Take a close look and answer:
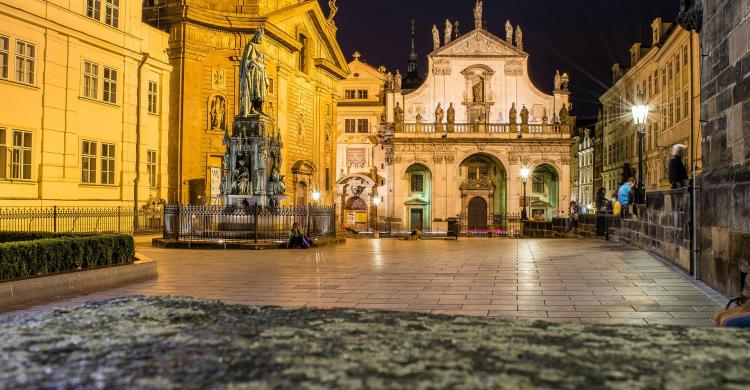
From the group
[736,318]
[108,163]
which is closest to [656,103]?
[108,163]

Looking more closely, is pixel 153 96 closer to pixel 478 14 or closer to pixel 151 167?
pixel 151 167

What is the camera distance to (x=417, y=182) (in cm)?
6125

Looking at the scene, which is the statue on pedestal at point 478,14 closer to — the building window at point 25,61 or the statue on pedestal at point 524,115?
the statue on pedestal at point 524,115

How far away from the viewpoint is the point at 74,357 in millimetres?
2029

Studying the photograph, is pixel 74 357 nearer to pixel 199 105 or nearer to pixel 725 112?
pixel 725 112

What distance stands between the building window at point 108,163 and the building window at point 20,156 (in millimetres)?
4314

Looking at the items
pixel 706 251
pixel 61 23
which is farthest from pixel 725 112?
pixel 61 23

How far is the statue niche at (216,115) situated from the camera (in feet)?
115

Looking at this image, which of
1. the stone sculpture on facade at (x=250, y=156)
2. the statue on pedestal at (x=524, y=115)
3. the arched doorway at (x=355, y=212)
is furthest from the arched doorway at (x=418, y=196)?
the stone sculpture on facade at (x=250, y=156)

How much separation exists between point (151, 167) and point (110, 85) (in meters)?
5.11

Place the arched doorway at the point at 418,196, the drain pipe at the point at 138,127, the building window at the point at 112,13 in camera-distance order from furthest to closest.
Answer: the arched doorway at the point at 418,196
the drain pipe at the point at 138,127
the building window at the point at 112,13

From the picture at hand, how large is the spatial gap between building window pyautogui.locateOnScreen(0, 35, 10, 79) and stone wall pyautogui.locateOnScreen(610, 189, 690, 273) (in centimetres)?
2301

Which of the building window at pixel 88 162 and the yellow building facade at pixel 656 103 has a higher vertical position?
the yellow building facade at pixel 656 103

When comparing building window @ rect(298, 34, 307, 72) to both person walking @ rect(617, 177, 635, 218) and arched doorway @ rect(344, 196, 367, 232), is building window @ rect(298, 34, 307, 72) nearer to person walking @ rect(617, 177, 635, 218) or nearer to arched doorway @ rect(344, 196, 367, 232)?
arched doorway @ rect(344, 196, 367, 232)
